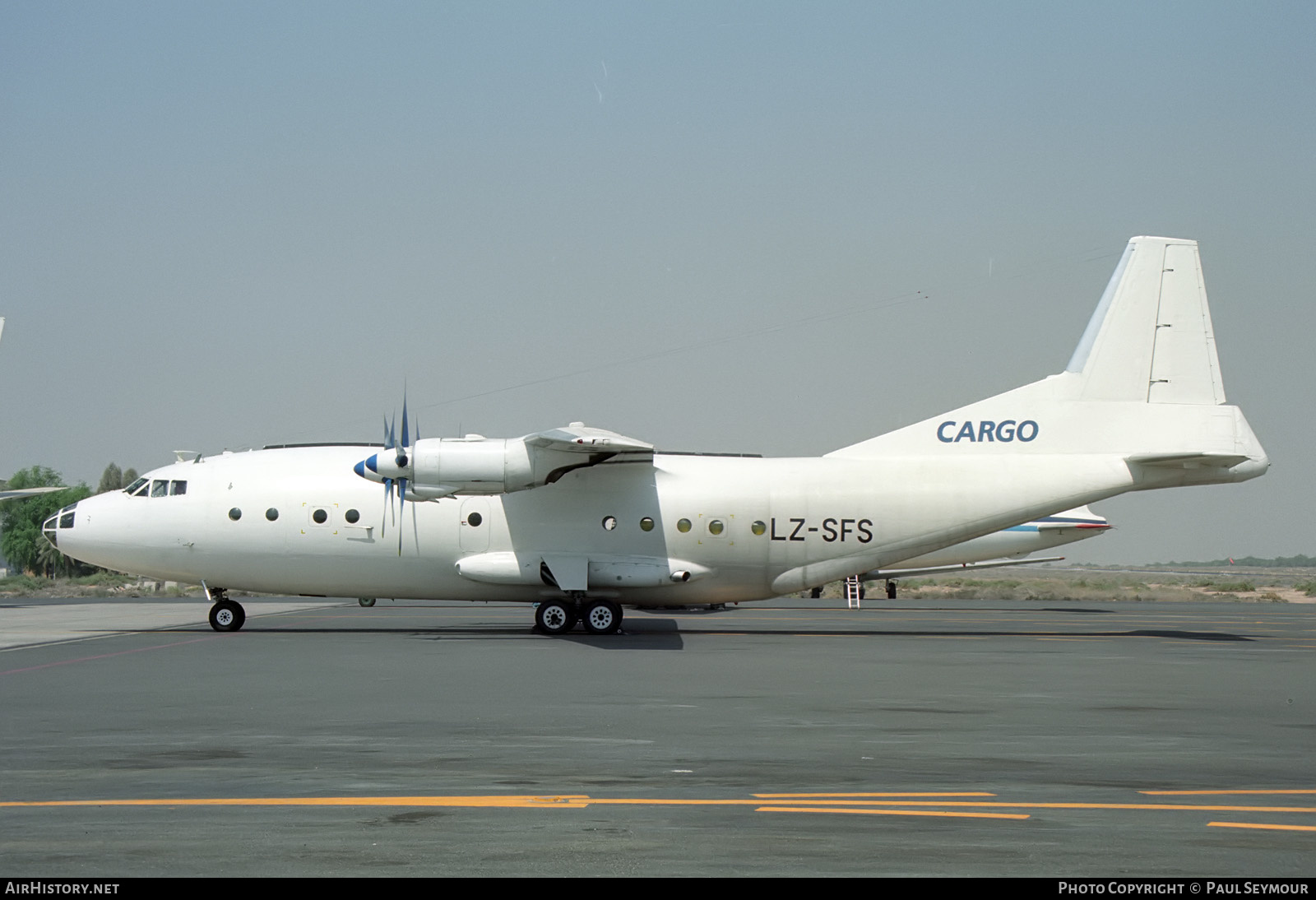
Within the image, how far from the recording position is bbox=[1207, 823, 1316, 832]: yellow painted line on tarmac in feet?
24.4

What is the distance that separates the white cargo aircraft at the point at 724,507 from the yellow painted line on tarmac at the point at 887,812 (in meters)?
17.9

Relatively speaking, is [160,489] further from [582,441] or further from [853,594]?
[853,594]

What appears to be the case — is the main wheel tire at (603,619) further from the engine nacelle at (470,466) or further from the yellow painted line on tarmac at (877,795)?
the yellow painted line on tarmac at (877,795)

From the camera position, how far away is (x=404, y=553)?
26484 mm

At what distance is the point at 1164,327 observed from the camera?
26344 millimetres

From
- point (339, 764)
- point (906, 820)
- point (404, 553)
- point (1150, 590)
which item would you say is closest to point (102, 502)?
point (404, 553)

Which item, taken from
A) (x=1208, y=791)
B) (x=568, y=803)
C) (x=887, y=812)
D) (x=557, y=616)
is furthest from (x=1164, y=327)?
(x=568, y=803)

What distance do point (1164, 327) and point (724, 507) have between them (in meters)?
10.9

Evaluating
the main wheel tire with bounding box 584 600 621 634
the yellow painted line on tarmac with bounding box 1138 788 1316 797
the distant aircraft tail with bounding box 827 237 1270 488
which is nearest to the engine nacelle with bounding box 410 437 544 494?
Answer: the main wheel tire with bounding box 584 600 621 634

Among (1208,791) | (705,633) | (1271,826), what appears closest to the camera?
(1271,826)

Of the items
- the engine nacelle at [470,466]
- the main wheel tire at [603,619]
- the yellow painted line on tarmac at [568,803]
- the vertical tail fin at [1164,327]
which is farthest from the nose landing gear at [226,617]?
the vertical tail fin at [1164,327]

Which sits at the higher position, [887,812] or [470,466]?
[470,466]

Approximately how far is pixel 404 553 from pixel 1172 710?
57.1 ft
